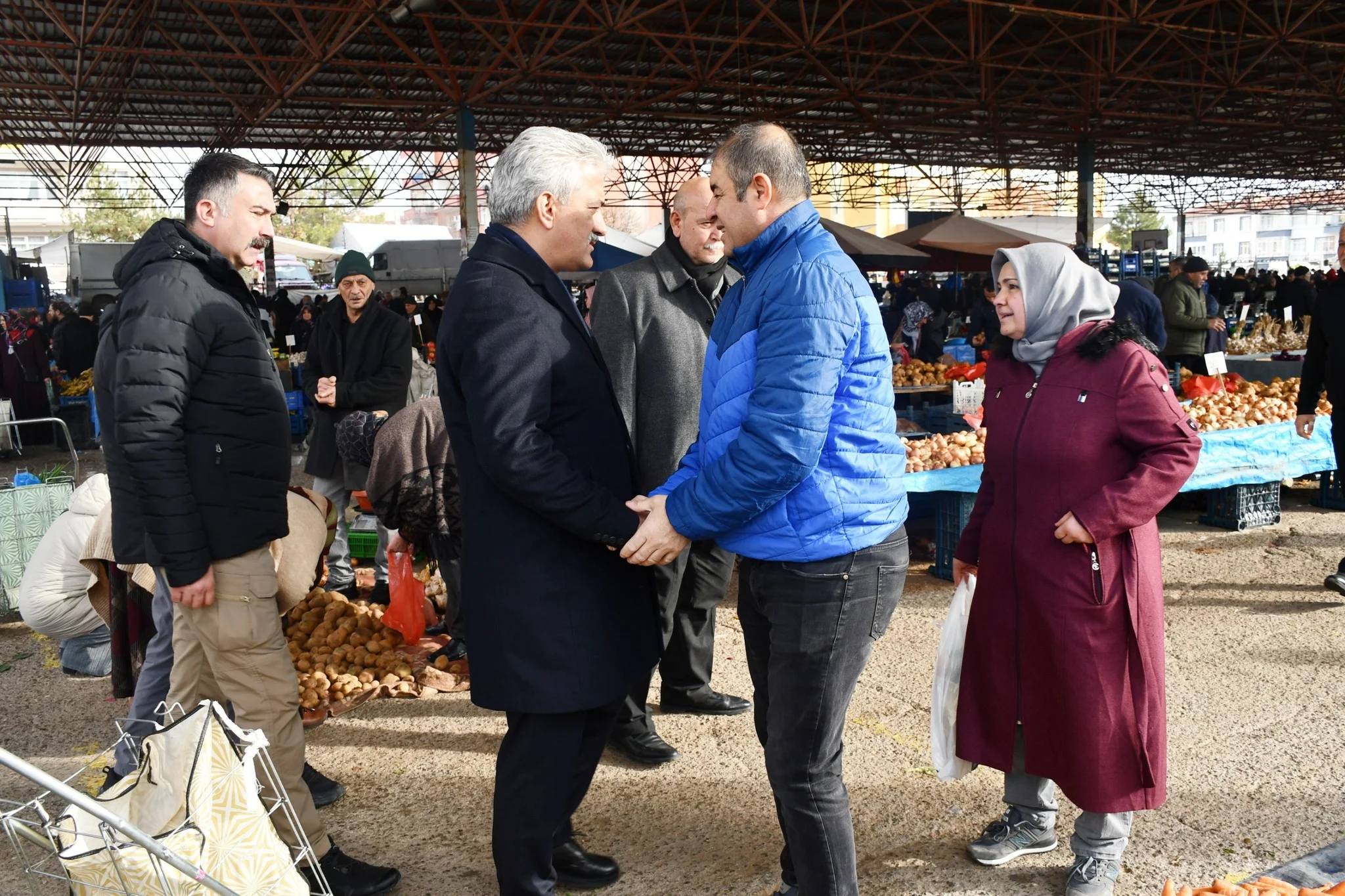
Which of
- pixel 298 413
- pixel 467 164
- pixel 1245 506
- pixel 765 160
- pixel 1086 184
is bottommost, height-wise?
pixel 1245 506

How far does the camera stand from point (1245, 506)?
610 cm

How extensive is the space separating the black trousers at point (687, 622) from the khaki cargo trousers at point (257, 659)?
941 millimetres

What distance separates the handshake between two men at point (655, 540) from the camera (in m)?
2.04

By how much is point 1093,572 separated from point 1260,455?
163 inches

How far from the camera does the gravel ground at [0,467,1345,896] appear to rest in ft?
8.74

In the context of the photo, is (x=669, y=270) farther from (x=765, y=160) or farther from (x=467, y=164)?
(x=467, y=164)

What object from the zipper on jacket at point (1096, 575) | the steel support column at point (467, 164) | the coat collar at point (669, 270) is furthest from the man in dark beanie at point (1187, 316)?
the steel support column at point (467, 164)

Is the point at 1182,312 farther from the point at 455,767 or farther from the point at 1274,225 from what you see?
the point at 1274,225

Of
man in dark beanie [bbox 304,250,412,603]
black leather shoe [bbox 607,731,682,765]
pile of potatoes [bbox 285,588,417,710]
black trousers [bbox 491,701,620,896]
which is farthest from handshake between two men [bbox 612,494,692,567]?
man in dark beanie [bbox 304,250,412,603]

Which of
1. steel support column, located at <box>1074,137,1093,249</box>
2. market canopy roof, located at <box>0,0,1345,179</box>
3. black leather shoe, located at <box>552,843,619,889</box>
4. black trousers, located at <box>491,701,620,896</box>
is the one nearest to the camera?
black trousers, located at <box>491,701,620,896</box>

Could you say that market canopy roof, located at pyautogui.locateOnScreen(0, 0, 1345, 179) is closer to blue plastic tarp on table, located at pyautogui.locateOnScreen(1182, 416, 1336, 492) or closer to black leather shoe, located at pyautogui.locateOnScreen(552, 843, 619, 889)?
blue plastic tarp on table, located at pyautogui.locateOnScreen(1182, 416, 1336, 492)

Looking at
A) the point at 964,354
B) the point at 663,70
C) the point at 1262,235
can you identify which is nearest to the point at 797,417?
the point at 964,354

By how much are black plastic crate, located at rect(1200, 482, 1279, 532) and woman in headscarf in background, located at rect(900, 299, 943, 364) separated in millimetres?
6769

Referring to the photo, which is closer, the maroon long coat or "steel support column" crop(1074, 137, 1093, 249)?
the maroon long coat
